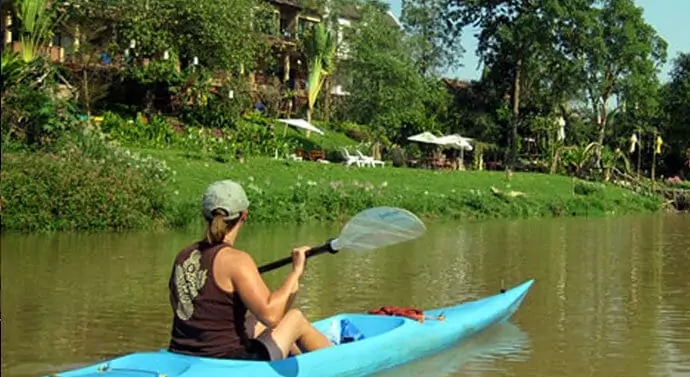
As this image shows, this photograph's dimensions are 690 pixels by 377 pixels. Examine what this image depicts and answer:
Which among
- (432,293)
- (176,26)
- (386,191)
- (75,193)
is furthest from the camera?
(176,26)

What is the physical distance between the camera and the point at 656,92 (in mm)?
37625

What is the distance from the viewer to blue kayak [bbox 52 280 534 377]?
16.9 feet

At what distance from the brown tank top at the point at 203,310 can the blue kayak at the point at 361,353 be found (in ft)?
0.25

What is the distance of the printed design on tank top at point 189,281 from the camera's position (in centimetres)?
491

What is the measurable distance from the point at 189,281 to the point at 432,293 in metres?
6.35

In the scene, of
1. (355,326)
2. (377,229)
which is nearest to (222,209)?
(377,229)

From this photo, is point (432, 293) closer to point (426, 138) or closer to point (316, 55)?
point (426, 138)

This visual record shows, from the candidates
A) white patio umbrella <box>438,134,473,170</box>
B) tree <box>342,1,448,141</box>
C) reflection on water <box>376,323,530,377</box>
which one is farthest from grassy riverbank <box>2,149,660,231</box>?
reflection on water <box>376,323,530,377</box>

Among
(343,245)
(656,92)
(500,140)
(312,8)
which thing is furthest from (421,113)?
(343,245)

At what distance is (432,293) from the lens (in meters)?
11.0

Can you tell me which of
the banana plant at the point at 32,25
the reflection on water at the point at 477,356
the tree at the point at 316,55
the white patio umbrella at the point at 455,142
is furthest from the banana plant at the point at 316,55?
the reflection on water at the point at 477,356

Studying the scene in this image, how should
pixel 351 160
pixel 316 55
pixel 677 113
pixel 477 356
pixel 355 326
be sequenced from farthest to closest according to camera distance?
pixel 677 113, pixel 316 55, pixel 351 160, pixel 477 356, pixel 355 326

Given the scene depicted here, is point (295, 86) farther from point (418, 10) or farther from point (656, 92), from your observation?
point (656, 92)

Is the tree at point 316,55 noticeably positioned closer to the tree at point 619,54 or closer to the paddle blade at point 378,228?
the tree at point 619,54
